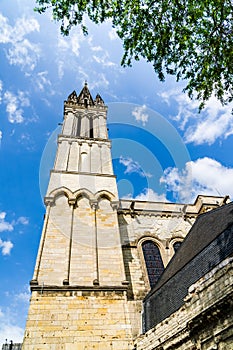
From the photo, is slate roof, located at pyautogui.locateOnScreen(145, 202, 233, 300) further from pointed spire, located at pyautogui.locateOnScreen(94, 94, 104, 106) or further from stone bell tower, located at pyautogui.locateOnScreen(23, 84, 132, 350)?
pointed spire, located at pyautogui.locateOnScreen(94, 94, 104, 106)

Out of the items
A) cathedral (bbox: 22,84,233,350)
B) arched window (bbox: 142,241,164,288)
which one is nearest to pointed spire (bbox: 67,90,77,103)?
cathedral (bbox: 22,84,233,350)

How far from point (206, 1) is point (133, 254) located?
34.7 ft

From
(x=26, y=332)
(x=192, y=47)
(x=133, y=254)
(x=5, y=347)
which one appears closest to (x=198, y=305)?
(x=26, y=332)

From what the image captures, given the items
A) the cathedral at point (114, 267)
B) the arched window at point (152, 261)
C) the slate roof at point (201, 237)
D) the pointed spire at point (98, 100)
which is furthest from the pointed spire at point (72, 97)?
the slate roof at point (201, 237)

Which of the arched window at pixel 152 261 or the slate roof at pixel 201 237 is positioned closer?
the slate roof at pixel 201 237

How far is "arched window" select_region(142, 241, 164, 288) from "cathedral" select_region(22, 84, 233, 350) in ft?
Answer: 0.16

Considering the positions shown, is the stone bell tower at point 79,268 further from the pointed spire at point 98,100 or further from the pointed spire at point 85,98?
the pointed spire at point 98,100

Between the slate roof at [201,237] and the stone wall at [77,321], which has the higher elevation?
the slate roof at [201,237]

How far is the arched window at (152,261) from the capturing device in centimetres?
1262

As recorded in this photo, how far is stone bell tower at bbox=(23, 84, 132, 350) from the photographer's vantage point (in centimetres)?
804

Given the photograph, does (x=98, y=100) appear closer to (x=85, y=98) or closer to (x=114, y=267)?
(x=85, y=98)

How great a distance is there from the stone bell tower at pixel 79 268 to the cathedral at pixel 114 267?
30mm

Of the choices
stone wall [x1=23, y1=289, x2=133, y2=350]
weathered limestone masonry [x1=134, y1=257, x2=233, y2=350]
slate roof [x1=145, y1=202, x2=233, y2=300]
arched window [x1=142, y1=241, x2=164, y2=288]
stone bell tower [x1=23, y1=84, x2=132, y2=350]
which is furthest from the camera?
arched window [x1=142, y1=241, x2=164, y2=288]

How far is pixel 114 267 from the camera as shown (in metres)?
10.7
